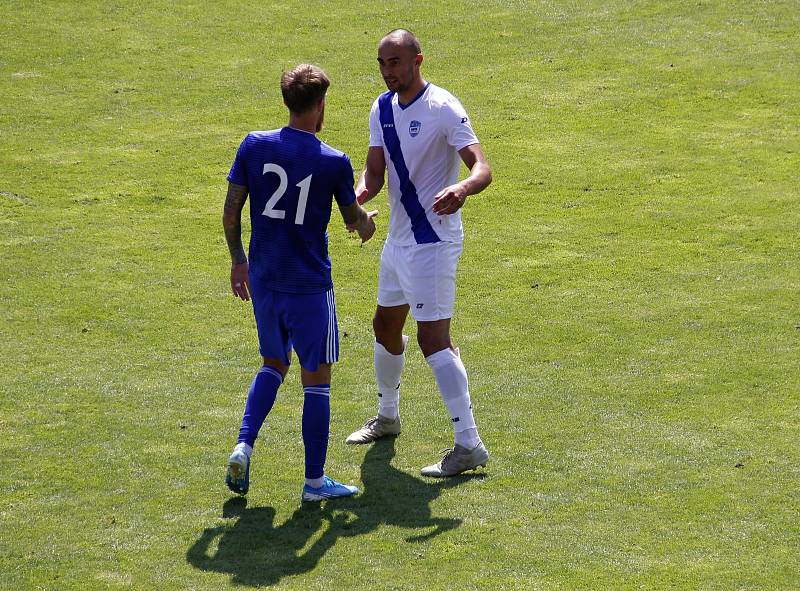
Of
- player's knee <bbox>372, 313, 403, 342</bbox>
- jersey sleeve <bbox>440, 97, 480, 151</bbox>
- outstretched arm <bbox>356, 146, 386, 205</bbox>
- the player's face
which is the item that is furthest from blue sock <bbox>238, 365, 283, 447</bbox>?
the player's face

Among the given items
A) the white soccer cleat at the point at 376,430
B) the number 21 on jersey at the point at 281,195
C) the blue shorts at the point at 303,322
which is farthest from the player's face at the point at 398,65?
the white soccer cleat at the point at 376,430

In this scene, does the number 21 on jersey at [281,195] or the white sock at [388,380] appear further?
A: the white sock at [388,380]

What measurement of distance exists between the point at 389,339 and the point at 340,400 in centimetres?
86

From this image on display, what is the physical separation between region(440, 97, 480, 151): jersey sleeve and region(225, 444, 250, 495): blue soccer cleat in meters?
2.15

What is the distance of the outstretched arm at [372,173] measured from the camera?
23.0 feet

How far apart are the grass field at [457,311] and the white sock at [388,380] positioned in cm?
24

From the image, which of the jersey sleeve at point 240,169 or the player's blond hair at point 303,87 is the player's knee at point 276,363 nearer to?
the jersey sleeve at point 240,169

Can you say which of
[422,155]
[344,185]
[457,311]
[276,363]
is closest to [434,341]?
[276,363]

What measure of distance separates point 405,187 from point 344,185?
840 mm

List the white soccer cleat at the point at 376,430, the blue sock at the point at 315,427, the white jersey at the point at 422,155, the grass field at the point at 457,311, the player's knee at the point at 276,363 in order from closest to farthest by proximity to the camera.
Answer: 1. the grass field at the point at 457,311
2. the blue sock at the point at 315,427
3. the player's knee at the point at 276,363
4. the white jersey at the point at 422,155
5. the white soccer cleat at the point at 376,430

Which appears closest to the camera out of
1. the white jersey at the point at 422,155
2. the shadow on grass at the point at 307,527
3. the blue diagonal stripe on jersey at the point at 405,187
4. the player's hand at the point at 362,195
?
the shadow on grass at the point at 307,527

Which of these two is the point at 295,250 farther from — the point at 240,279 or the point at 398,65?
the point at 398,65

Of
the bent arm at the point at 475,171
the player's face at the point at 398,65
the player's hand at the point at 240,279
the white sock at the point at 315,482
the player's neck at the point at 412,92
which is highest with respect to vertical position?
the player's face at the point at 398,65

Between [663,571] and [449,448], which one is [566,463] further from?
[663,571]
